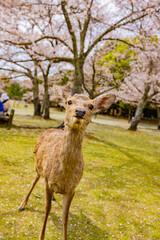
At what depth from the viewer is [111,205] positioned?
13.9 ft

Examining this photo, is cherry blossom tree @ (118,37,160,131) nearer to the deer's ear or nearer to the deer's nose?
the deer's ear

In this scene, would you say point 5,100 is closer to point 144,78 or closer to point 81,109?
point 81,109

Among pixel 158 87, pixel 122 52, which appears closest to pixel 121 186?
pixel 158 87

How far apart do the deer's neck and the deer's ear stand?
0.59 meters

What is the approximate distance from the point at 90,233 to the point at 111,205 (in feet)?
3.92

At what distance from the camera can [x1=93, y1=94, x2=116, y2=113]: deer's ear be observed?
2.62m

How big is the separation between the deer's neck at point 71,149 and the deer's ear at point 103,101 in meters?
0.59

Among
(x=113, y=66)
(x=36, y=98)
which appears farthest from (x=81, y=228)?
(x=113, y=66)

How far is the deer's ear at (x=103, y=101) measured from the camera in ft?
8.59

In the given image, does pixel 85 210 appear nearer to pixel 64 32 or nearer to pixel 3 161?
pixel 3 161

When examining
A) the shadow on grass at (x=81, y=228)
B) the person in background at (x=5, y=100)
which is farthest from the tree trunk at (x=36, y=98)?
the shadow on grass at (x=81, y=228)

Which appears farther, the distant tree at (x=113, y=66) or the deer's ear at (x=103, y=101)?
the distant tree at (x=113, y=66)

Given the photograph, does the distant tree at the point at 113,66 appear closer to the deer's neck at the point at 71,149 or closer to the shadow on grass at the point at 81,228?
the shadow on grass at the point at 81,228

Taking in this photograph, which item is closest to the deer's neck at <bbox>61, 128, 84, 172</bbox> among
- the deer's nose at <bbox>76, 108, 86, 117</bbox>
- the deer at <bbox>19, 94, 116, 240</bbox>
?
the deer at <bbox>19, 94, 116, 240</bbox>
